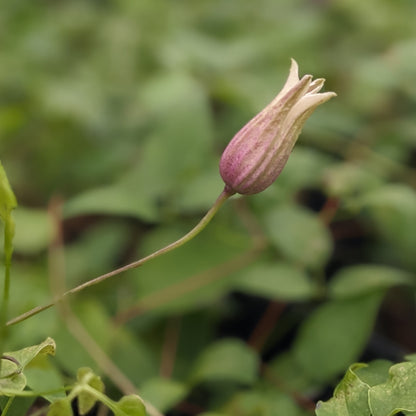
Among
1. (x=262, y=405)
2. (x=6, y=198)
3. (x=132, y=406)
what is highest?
(x=6, y=198)

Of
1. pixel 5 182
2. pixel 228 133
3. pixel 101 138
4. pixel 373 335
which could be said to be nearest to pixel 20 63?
pixel 101 138

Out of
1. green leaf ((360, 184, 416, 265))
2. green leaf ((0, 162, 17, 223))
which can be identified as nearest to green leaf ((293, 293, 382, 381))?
green leaf ((360, 184, 416, 265))

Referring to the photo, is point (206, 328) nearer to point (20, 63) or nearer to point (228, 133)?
point (228, 133)

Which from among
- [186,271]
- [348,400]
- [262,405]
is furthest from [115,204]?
[348,400]

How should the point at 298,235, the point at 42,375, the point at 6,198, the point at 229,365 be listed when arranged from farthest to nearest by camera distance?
the point at 298,235 → the point at 229,365 → the point at 42,375 → the point at 6,198

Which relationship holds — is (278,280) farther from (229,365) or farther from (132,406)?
(132,406)

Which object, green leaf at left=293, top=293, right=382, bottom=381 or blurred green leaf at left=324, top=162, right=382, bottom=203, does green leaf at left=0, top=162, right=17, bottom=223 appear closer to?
green leaf at left=293, top=293, right=382, bottom=381

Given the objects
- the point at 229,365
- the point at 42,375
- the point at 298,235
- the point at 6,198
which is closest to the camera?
the point at 6,198
